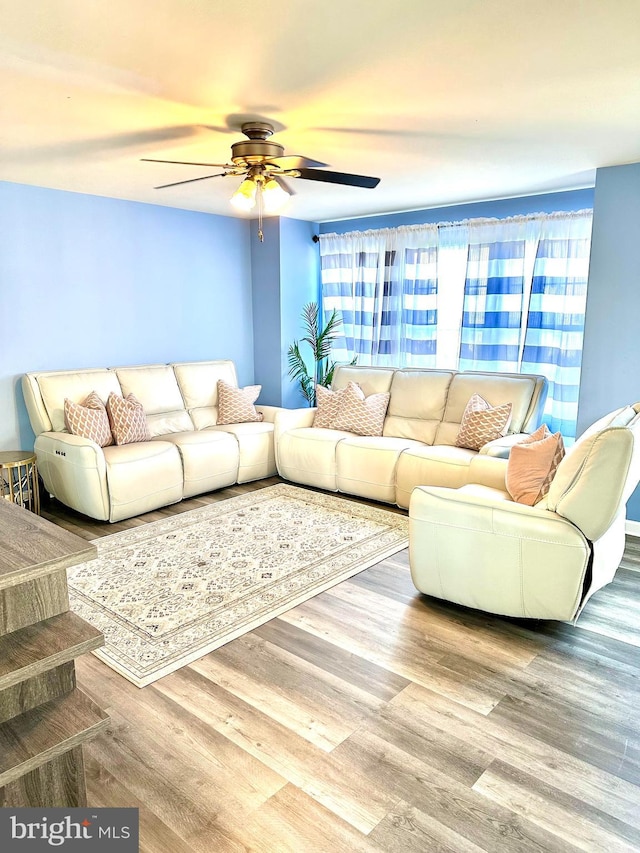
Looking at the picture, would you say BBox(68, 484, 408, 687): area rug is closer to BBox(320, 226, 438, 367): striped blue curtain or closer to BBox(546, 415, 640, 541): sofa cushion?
BBox(546, 415, 640, 541): sofa cushion

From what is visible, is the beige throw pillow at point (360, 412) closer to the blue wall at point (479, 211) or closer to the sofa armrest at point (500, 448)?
the sofa armrest at point (500, 448)

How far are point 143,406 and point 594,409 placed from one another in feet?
11.7

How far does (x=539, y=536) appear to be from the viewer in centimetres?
267

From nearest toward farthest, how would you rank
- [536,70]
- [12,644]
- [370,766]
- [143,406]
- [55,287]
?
[12,644], [370,766], [536,70], [55,287], [143,406]

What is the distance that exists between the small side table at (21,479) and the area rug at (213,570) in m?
0.83

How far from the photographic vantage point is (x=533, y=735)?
212 cm

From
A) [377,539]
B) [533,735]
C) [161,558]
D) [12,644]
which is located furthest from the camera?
[377,539]

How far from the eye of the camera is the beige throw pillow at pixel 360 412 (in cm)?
505

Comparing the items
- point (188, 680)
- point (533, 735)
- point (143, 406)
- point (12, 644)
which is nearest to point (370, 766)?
point (533, 735)

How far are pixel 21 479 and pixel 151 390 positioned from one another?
50.9 inches

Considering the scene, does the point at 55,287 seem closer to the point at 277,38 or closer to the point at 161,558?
the point at 161,558

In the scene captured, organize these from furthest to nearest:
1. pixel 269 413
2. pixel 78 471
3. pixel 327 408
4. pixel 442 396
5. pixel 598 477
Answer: pixel 269 413 < pixel 327 408 < pixel 442 396 < pixel 78 471 < pixel 598 477

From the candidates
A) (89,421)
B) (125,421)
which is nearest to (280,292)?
(125,421)

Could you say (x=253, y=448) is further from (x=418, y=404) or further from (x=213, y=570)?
(x=213, y=570)
